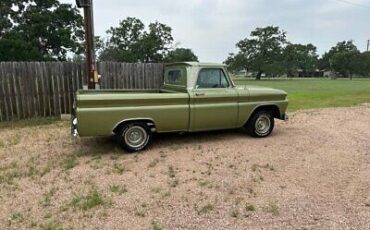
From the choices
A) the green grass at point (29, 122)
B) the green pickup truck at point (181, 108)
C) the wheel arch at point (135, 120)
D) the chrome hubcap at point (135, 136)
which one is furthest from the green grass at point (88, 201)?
the green grass at point (29, 122)

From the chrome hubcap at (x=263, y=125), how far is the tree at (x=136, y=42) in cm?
4684

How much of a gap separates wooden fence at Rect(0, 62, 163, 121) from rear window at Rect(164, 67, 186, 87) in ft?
12.1

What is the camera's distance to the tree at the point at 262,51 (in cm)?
7119

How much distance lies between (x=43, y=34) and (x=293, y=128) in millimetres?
27986

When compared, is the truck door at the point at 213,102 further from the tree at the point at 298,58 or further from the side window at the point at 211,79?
the tree at the point at 298,58

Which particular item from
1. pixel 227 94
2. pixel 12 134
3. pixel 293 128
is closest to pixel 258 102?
pixel 227 94

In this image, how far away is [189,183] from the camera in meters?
4.69

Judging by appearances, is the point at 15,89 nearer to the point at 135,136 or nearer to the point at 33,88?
the point at 33,88

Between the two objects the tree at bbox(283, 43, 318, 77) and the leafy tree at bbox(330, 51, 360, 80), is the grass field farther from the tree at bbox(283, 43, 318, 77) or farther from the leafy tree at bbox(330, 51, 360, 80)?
the leafy tree at bbox(330, 51, 360, 80)

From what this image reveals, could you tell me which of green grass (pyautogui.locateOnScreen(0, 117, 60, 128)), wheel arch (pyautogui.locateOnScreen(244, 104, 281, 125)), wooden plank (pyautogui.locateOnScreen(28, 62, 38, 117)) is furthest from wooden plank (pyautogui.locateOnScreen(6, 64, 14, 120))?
wheel arch (pyautogui.locateOnScreen(244, 104, 281, 125))

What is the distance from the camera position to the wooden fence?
9.23 m

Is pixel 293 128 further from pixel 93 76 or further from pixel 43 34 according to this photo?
pixel 43 34

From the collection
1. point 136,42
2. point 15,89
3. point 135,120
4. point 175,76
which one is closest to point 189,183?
point 135,120

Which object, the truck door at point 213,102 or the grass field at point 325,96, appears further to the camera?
the grass field at point 325,96
